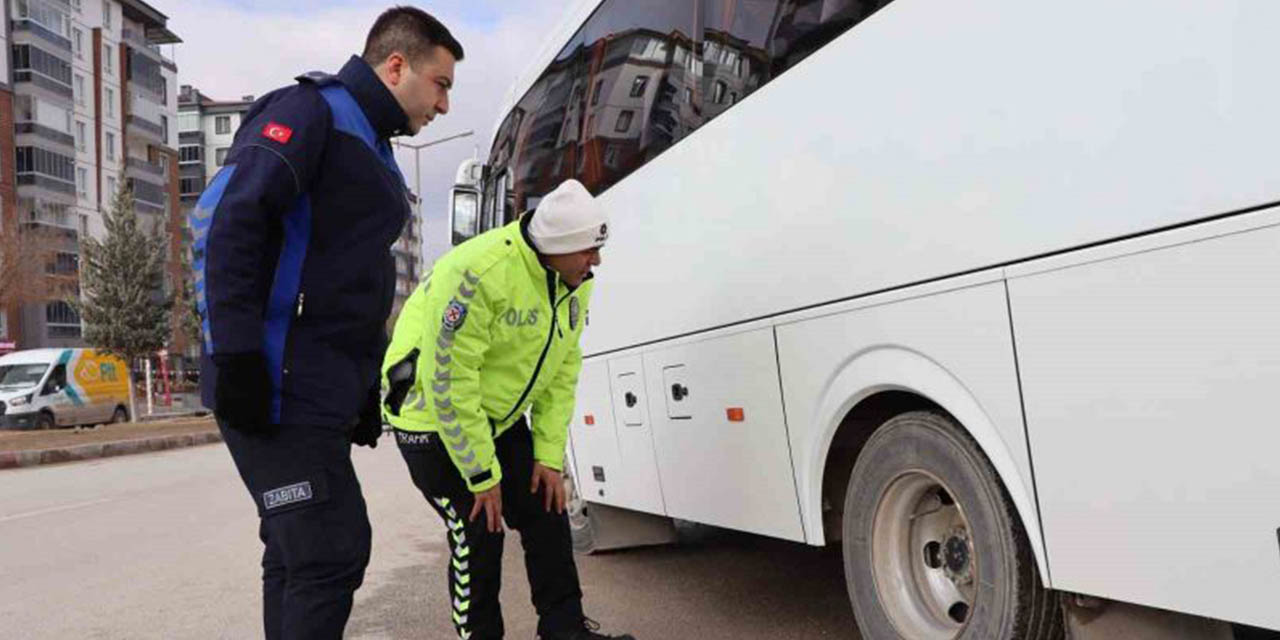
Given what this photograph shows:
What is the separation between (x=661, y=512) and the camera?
193 inches

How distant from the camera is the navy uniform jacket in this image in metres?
2.60

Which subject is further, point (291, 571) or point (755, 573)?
point (755, 573)

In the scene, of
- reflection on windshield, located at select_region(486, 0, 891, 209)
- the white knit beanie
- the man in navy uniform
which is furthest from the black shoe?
reflection on windshield, located at select_region(486, 0, 891, 209)

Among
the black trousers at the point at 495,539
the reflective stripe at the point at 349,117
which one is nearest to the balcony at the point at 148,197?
the black trousers at the point at 495,539

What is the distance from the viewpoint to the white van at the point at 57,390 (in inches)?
1131

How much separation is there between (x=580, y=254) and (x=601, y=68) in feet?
7.07

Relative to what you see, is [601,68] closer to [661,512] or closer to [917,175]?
[661,512]

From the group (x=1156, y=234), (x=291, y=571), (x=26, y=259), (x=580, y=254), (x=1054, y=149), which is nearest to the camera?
(x=1156, y=234)

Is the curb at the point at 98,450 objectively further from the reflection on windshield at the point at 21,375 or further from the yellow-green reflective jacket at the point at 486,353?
the yellow-green reflective jacket at the point at 486,353

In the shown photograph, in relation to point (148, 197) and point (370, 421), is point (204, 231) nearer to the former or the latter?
point (370, 421)

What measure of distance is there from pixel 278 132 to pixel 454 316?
0.97 metres

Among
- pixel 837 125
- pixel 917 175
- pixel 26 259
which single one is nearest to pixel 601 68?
pixel 837 125

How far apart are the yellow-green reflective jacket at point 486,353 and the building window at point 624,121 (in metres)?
1.34

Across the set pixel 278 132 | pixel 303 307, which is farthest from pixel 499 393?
pixel 278 132
